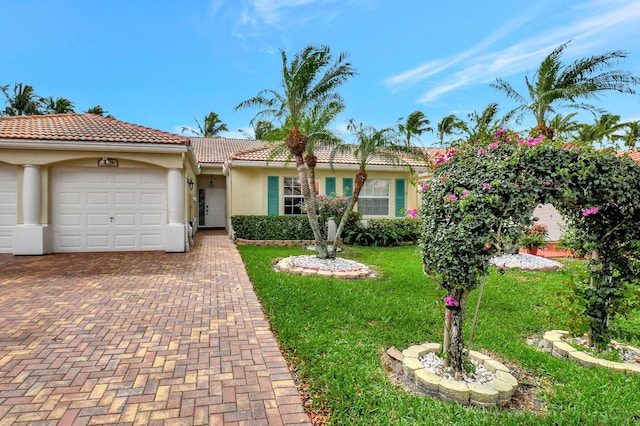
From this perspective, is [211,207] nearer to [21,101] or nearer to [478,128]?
[478,128]

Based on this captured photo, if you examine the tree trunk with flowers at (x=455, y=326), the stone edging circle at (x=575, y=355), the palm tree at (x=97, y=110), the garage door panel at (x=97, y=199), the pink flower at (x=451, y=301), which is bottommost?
the stone edging circle at (x=575, y=355)

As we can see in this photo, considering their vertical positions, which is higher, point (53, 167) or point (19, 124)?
point (19, 124)

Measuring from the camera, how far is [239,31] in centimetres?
1365

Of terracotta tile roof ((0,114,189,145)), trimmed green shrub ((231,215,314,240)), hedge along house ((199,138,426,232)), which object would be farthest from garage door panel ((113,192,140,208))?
hedge along house ((199,138,426,232))

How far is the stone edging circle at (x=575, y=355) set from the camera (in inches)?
157

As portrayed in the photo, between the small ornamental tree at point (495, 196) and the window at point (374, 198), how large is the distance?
12.0m

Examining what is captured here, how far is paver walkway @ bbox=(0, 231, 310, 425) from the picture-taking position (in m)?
3.00

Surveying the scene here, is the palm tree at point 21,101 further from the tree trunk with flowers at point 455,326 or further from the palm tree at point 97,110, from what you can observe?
the tree trunk with flowers at point 455,326

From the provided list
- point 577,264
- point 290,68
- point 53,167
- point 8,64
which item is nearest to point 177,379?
point 290,68

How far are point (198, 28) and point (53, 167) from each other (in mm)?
7599

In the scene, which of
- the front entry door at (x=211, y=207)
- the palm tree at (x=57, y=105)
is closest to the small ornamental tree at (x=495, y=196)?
the front entry door at (x=211, y=207)

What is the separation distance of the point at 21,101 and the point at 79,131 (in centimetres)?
2585

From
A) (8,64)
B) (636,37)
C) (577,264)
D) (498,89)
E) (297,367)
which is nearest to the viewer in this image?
(297,367)

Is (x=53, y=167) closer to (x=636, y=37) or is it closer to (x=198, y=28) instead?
(x=198, y=28)
